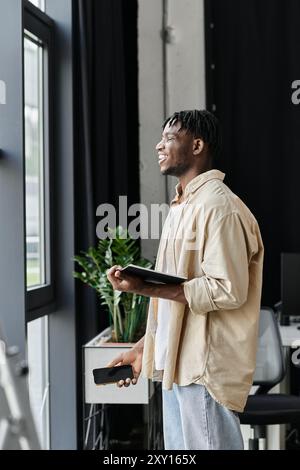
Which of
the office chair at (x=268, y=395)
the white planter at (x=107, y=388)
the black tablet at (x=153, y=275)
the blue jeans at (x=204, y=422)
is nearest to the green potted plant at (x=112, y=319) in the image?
the white planter at (x=107, y=388)

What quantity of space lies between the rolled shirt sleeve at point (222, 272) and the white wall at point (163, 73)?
2.19 metres

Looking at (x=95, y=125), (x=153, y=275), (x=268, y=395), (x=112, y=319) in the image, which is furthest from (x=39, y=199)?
(x=153, y=275)

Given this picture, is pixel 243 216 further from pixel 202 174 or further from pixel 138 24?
pixel 138 24

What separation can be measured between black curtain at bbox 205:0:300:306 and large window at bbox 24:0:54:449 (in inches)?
45.4

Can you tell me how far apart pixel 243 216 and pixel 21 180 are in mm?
1121

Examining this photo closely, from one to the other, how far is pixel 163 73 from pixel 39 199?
4.32ft

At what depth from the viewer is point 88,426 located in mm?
3318

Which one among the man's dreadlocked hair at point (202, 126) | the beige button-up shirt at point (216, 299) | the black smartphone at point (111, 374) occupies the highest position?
the man's dreadlocked hair at point (202, 126)

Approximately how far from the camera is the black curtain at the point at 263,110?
13.7ft

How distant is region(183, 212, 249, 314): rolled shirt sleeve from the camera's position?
76.0 inches

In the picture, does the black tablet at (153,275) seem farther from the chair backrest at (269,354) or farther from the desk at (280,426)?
the desk at (280,426)

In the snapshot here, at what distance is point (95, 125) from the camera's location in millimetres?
3539

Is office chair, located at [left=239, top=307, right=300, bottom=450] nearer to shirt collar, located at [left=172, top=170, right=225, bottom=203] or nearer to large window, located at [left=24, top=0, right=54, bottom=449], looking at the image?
large window, located at [left=24, top=0, right=54, bottom=449]
